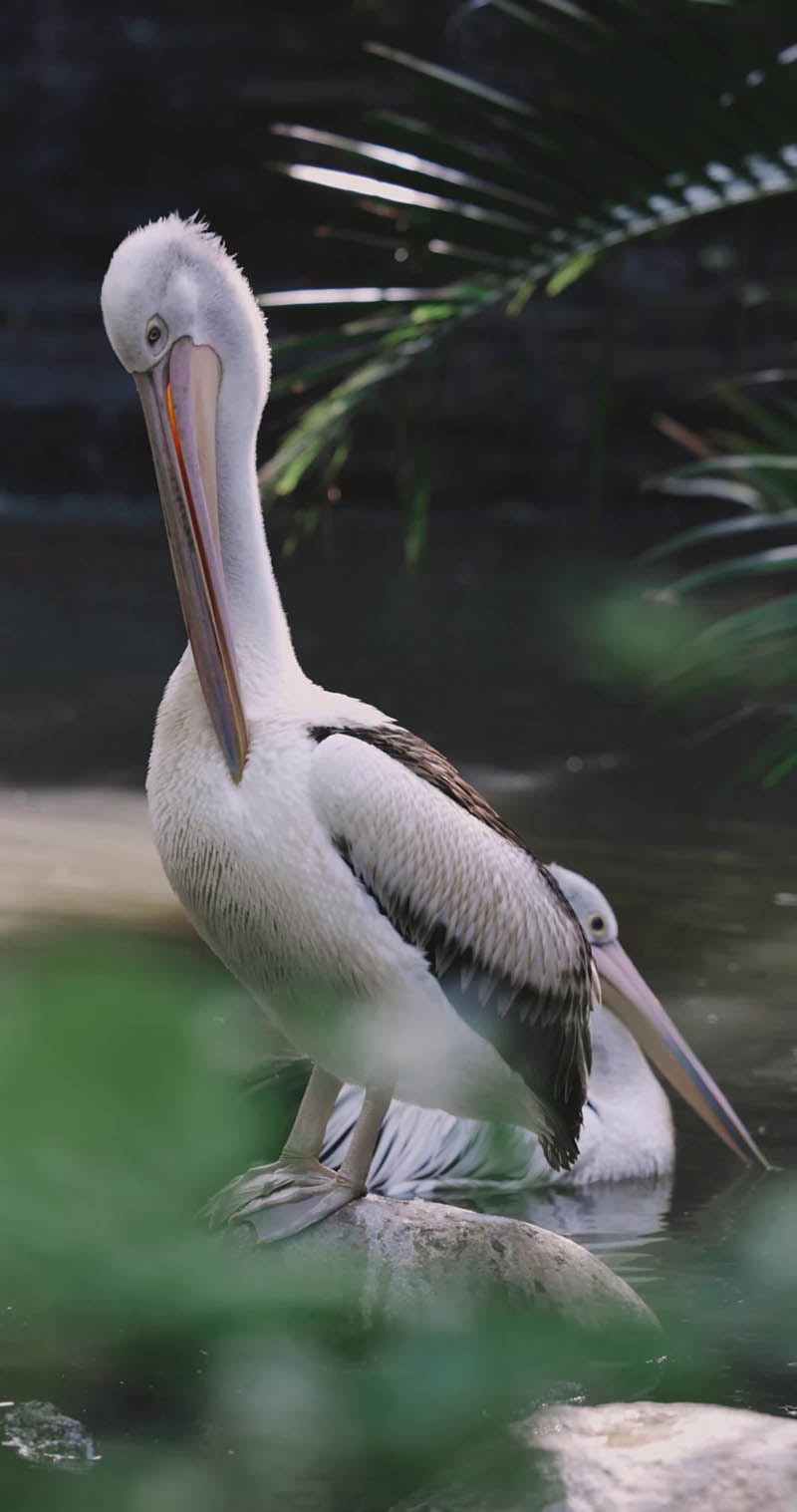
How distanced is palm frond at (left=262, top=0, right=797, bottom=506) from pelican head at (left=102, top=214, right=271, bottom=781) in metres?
0.08

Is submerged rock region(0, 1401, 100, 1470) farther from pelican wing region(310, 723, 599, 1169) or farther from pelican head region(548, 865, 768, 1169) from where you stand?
pelican head region(548, 865, 768, 1169)

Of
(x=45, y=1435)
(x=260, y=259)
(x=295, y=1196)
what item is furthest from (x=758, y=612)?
(x=260, y=259)

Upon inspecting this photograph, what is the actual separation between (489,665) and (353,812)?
19.5 feet

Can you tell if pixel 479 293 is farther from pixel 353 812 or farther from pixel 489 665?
pixel 489 665

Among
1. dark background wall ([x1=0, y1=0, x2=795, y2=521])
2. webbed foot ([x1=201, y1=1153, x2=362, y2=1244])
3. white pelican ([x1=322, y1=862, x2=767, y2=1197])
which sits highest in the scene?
dark background wall ([x1=0, y1=0, x2=795, y2=521])

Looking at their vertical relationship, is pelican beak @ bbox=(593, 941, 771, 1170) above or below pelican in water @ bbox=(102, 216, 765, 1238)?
below

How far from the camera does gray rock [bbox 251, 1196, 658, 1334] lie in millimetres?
2186

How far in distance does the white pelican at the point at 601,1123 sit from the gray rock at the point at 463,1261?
0.68 m

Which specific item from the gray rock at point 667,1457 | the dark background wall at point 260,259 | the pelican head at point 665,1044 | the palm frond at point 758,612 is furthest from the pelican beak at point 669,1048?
the dark background wall at point 260,259

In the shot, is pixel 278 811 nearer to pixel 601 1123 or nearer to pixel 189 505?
pixel 189 505

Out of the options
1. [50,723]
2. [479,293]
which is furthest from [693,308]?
[479,293]

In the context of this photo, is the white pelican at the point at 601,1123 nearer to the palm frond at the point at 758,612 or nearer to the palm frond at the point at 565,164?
the palm frond at the point at 565,164

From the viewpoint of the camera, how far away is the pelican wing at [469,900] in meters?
2.06

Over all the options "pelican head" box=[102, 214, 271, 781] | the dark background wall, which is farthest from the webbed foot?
the dark background wall
